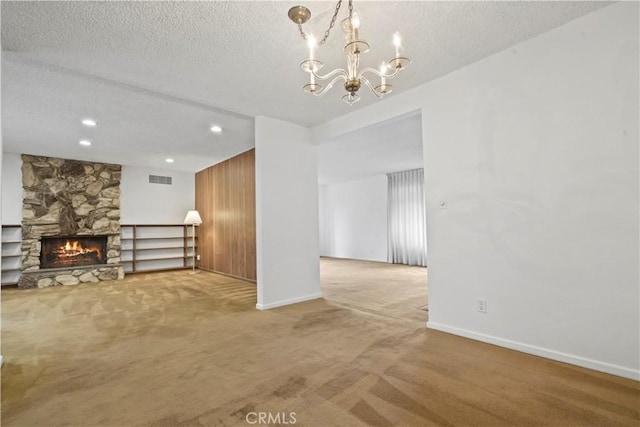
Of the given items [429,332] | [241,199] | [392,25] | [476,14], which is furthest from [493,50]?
[241,199]

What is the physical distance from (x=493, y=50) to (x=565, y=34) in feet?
1.61

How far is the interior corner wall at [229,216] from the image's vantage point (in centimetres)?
588

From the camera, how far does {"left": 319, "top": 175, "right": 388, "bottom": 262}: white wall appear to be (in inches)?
359

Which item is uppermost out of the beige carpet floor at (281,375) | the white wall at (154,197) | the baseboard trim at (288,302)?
the white wall at (154,197)

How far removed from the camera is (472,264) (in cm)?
280

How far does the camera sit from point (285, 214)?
423 cm

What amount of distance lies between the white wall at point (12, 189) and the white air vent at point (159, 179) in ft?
7.62

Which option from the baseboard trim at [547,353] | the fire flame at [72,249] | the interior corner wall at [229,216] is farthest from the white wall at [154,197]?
the baseboard trim at [547,353]

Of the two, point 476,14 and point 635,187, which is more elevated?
point 476,14

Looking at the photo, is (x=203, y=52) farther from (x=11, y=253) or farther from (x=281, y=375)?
(x=11, y=253)

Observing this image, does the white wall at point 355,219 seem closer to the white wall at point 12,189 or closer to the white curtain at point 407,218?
the white curtain at point 407,218

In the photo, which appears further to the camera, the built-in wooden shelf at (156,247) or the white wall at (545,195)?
the built-in wooden shelf at (156,247)

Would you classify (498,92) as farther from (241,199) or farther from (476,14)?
(241,199)

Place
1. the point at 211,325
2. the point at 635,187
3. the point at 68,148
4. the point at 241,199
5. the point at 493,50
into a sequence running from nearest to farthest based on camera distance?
the point at 635,187, the point at 493,50, the point at 211,325, the point at 68,148, the point at 241,199
